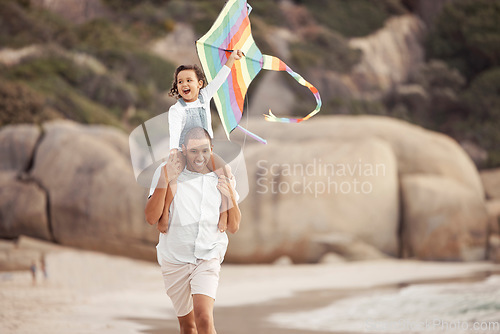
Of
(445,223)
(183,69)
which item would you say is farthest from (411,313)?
(445,223)

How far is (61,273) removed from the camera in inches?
340

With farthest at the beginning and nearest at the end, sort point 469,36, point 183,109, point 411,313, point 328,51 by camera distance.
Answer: point 328,51, point 469,36, point 411,313, point 183,109

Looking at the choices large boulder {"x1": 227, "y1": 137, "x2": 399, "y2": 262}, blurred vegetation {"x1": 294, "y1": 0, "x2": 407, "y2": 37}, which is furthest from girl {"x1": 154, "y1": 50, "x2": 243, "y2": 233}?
blurred vegetation {"x1": 294, "y1": 0, "x2": 407, "y2": 37}

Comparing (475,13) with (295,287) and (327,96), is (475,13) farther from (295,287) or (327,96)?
(295,287)

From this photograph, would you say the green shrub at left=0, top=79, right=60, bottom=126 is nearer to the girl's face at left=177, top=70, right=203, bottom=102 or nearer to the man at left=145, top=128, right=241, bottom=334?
the girl's face at left=177, top=70, right=203, bottom=102

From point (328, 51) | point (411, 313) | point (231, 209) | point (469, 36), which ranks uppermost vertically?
point (328, 51)

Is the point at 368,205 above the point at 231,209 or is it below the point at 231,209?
above

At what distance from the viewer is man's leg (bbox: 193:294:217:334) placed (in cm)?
281

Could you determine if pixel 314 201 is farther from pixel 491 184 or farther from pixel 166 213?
pixel 166 213

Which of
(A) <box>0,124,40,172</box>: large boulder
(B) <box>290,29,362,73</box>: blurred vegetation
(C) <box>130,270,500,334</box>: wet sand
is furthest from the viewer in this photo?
(B) <box>290,29,362,73</box>: blurred vegetation

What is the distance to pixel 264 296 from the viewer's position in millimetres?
7230

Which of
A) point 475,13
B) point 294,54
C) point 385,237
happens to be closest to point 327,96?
point 294,54

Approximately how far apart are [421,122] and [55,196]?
15.1 meters

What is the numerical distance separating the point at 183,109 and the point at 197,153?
24 cm
